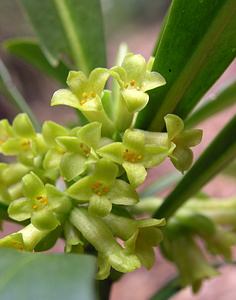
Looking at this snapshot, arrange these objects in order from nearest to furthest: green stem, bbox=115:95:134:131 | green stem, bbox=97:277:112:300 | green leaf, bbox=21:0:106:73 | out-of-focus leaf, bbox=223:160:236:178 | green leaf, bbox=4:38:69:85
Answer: green stem, bbox=115:95:134:131 → green stem, bbox=97:277:112:300 → green leaf, bbox=21:0:106:73 → green leaf, bbox=4:38:69:85 → out-of-focus leaf, bbox=223:160:236:178

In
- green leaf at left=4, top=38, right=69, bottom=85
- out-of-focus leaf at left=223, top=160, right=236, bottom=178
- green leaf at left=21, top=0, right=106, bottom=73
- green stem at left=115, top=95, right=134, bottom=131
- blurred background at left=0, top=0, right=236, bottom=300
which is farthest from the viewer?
blurred background at left=0, top=0, right=236, bottom=300

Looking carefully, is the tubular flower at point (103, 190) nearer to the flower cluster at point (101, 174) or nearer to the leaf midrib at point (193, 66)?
the flower cluster at point (101, 174)

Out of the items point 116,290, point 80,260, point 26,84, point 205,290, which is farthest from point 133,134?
point 26,84

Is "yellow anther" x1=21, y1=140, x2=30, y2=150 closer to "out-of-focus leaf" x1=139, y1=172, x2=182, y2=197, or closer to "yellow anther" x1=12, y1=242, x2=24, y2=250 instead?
"yellow anther" x1=12, y1=242, x2=24, y2=250

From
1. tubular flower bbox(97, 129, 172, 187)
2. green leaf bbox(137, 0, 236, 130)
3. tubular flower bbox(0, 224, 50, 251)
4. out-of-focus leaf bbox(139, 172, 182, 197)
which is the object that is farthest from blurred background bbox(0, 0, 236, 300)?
tubular flower bbox(0, 224, 50, 251)

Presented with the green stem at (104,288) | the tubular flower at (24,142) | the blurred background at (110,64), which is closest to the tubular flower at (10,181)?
the tubular flower at (24,142)

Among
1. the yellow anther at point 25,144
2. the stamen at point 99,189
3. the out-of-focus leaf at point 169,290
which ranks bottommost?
the out-of-focus leaf at point 169,290

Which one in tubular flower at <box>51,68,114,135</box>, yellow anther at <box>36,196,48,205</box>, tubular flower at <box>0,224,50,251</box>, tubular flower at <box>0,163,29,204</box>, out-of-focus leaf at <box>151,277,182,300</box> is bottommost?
out-of-focus leaf at <box>151,277,182,300</box>
